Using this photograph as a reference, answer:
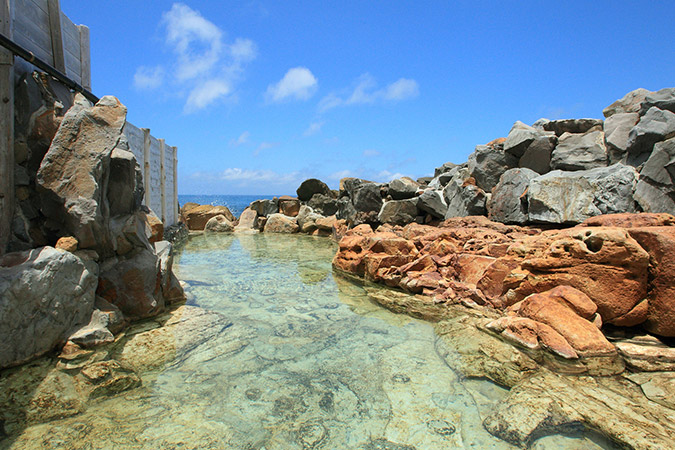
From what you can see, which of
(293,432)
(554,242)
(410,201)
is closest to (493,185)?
(410,201)

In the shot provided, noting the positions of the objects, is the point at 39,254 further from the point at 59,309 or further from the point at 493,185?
the point at 493,185

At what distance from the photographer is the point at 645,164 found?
6.73 m

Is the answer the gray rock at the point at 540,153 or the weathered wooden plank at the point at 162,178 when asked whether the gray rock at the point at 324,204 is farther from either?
the gray rock at the point at 540,153

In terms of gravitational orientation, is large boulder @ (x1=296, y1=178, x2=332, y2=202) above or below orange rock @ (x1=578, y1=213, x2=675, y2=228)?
above

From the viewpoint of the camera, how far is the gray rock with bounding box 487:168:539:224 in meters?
8.02

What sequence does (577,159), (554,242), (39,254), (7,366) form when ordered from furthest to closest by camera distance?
(577,159) → (554,242) → (39,254) → (7,366)

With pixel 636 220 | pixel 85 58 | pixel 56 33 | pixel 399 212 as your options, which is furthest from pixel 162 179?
pixel 636 220

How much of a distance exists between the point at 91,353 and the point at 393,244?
5305 mm

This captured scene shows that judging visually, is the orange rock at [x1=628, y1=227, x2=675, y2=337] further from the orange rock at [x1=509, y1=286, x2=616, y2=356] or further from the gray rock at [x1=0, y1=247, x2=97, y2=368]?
the gray rock at [x1=0, y1=247, x2=97, y2=368]

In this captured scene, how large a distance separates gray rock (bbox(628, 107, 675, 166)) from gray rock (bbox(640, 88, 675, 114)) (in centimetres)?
44

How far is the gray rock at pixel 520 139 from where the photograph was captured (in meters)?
9.20

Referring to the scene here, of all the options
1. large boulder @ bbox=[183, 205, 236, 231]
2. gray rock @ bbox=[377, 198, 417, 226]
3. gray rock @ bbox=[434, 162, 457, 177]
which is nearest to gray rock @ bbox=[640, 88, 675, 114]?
gray rock @ bbox=[377, 198, 417, 226]

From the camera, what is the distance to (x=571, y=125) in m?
9.45

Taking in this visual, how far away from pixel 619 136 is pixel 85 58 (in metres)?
9.91
